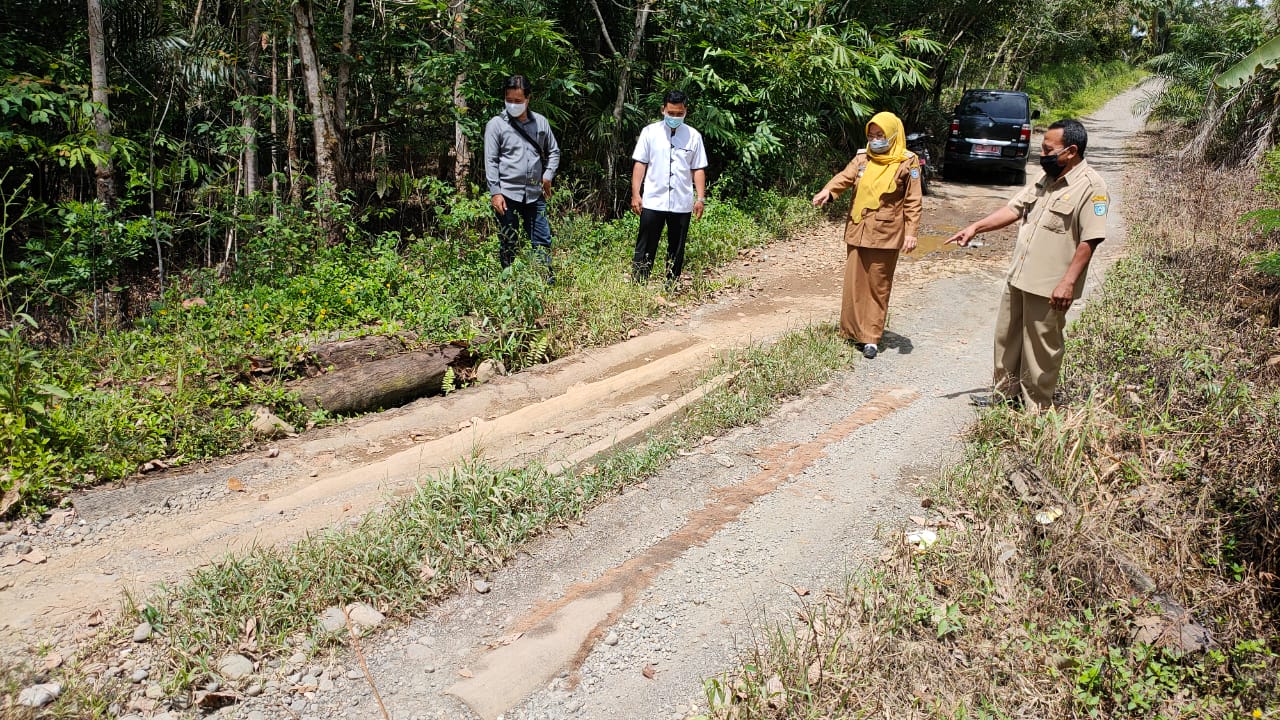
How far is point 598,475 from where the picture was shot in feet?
14.9

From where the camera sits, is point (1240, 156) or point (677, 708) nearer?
point (677, 708)

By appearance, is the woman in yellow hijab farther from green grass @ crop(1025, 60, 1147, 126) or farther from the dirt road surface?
green grass @ crop(1025, 60, 1147, 126)

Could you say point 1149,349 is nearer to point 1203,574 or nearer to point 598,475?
point 1203,574

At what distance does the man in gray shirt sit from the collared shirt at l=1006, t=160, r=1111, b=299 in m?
4.00

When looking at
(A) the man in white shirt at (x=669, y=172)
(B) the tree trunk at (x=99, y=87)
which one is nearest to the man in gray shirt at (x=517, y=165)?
(A) the man in white shirt at (x=669, y=172)

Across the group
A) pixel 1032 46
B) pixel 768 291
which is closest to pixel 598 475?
pixel 768 291

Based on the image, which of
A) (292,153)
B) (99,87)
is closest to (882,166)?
(292,153)

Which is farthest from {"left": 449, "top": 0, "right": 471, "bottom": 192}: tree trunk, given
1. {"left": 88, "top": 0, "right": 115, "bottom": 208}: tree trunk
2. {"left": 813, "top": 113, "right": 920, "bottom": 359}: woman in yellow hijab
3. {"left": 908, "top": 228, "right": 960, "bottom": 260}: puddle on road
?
{"left": 908, "top": 228, "right": 960, "bottom": 260}: puddle on road

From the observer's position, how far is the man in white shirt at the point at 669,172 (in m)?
7.41

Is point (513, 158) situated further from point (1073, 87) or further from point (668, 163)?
point (1073, 87)

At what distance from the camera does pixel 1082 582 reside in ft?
11.6

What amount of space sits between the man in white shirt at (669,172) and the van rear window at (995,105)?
423 inches

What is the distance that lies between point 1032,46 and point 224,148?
26262 mm

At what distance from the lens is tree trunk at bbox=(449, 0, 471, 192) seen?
8766 mm
